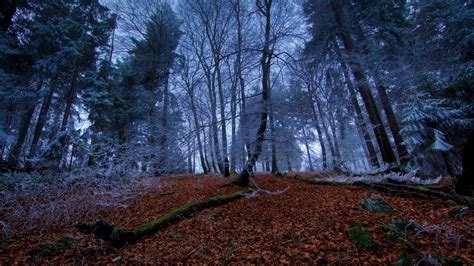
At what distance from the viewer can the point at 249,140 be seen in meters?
5.48

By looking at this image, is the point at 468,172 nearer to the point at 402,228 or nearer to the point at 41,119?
the point at 402,228

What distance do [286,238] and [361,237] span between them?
107 cm

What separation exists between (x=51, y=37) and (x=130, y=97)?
173 inches

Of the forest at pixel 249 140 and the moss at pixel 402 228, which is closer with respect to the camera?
the moss at pixel 402 228

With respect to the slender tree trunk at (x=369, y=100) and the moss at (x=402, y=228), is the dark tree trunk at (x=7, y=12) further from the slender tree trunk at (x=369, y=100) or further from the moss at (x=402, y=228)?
the moss at (x=402, y=228)

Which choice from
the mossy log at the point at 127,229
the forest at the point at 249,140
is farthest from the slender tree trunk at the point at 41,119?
the mossy log at the point at 127,229

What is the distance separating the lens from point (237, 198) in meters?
5.28

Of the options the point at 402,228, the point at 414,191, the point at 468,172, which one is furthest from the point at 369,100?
the point at 402,228

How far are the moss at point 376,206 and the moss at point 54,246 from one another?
537 cm

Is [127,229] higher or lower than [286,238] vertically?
higher

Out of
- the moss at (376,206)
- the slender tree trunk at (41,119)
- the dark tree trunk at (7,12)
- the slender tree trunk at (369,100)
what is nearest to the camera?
the moss at (376,206)

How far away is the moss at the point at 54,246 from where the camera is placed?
3053mm

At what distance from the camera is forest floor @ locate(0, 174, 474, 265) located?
255 centimetres

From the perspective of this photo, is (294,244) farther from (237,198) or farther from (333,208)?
(237,198)
